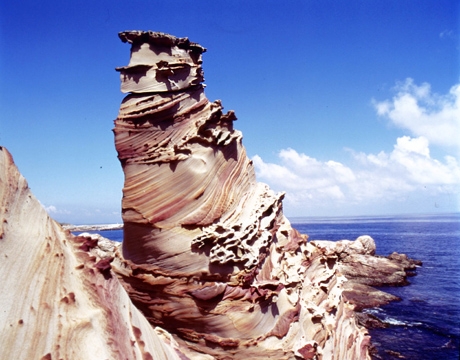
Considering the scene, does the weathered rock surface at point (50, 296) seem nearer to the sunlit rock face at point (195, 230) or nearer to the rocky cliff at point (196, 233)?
the rocky cliff at point (196, 233)

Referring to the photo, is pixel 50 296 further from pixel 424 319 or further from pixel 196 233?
pixel 424 319

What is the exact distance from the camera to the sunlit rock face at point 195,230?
4.92 m

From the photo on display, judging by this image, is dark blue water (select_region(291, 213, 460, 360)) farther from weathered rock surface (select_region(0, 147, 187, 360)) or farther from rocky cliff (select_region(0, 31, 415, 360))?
weathered rock surface (select_region(0, 147, 187, 360))

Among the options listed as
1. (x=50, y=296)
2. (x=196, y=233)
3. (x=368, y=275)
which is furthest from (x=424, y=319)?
(x=50, y=296)

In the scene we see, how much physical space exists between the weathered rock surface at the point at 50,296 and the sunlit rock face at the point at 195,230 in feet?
5.31

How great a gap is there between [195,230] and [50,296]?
8.14 feet

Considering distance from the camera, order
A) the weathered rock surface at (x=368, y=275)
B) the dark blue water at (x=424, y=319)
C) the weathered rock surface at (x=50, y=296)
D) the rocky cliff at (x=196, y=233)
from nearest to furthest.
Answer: the weathered rock surface at (x=50, y=296)
the rocky cliff at (x=196, y=233)
the dark blue water at (x=424, y=319)
the weathered rock surface at (x=368, y=275)

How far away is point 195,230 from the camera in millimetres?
5066

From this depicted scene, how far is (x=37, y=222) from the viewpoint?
9.73 feet

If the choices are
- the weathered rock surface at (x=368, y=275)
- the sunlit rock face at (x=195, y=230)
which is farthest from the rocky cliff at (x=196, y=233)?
the weathered rock surface at (x=368, y=275)

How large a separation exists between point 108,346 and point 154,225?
7.66ft

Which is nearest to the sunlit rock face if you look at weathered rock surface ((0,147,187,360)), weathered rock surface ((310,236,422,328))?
weathered rock surface ((0,147,187,360))

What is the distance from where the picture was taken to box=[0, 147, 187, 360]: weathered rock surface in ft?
8.17

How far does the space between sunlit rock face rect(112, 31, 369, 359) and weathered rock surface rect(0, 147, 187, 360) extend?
5.31ft
